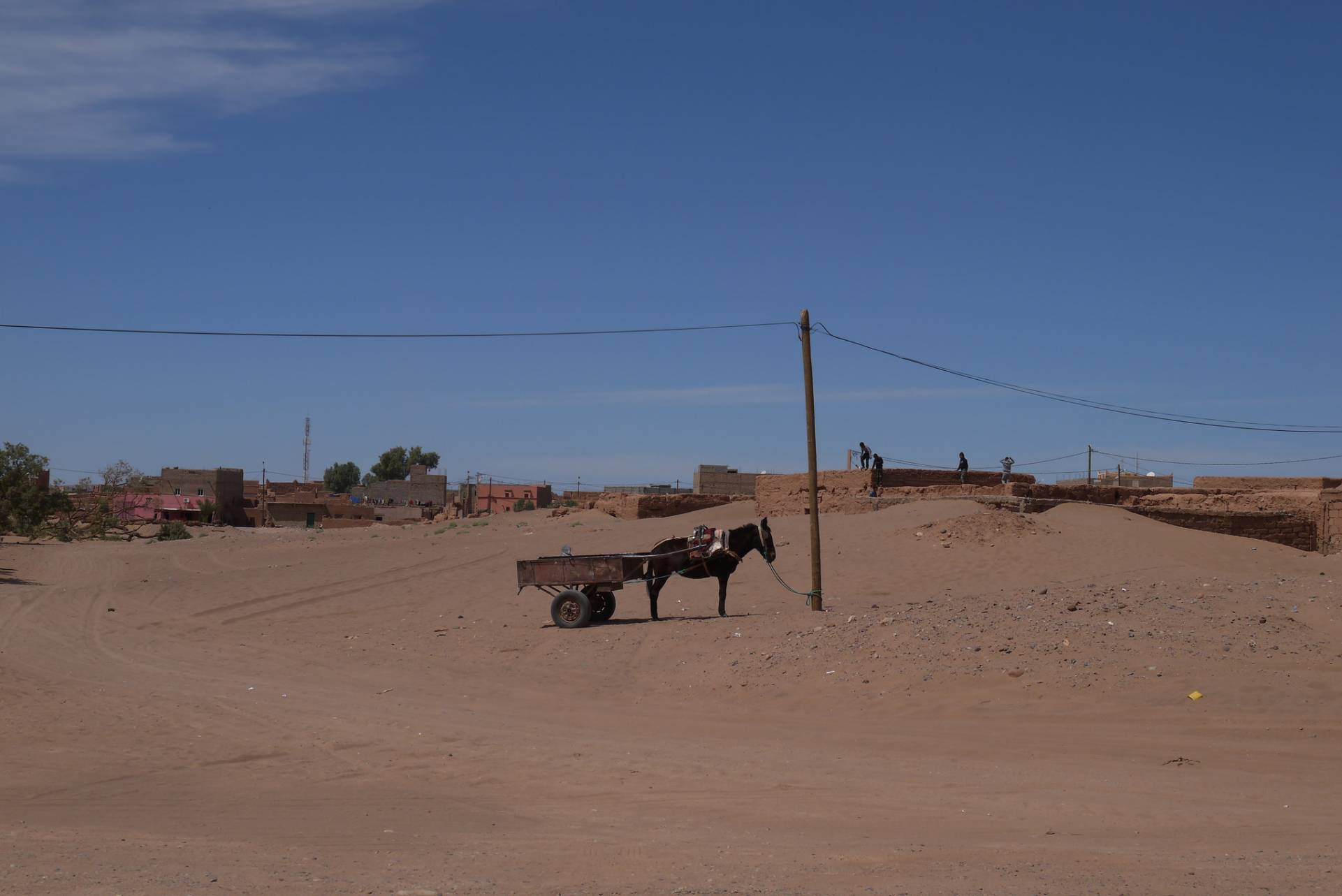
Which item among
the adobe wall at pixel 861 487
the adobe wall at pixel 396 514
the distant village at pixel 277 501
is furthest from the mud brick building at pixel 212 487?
the adobe wall at pixel 861 487

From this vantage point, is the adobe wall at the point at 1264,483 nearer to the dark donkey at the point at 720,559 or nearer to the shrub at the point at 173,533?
the dark donkey at the point at 720,559

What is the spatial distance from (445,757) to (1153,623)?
9.61 m

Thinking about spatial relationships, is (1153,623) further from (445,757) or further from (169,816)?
(169,816)

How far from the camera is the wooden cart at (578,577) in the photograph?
20.8 metres

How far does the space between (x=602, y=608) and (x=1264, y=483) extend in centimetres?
3133

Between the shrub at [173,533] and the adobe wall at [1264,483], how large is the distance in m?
43.5

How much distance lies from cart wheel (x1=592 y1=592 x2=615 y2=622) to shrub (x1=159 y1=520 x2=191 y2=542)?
37335mm

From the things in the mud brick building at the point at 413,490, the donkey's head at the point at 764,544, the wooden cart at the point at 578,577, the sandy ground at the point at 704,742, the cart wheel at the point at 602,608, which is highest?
the mud brick building at the point at 413,490

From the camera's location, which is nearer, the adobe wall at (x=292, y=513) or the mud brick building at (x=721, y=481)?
the mud brick building at (x=721, y=481)

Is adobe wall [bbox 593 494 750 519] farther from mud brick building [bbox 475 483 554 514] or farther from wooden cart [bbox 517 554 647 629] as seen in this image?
mud brick building [bbox 475 483 554 514]

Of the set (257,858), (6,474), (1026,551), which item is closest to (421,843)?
(257,858)

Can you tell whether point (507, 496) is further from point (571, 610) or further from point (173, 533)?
point (571, 610)

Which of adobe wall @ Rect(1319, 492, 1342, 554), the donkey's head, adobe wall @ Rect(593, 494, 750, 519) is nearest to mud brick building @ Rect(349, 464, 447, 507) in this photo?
adobe wall @ Rect(593, 494, 750, 519)

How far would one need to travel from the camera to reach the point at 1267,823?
342 inches
